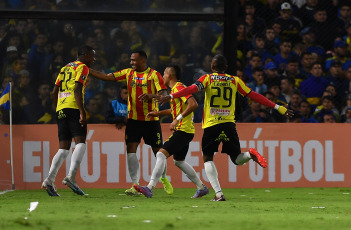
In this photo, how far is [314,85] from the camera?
47.7ft

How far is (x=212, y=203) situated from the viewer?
31.2 feet

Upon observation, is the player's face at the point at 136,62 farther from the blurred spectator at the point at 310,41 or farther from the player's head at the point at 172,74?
the blurred spectator at the point at 310,41

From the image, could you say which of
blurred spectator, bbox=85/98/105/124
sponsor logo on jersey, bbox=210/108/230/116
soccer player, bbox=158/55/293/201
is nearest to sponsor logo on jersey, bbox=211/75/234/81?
soccer player, bbox=158/55/293/201

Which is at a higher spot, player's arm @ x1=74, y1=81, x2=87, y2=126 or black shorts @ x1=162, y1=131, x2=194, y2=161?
player's arm @ x1=74, y1=81, x2=87, y2=126

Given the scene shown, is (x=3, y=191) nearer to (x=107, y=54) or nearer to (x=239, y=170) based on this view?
(x=107, y=54)

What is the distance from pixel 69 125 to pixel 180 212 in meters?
3.12

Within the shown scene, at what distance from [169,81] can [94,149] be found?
2.89 m

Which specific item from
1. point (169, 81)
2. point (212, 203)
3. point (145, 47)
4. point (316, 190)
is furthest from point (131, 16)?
point (212, 203)

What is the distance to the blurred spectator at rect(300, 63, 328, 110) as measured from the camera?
47.3 feet

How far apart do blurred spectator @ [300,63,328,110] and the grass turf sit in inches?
124

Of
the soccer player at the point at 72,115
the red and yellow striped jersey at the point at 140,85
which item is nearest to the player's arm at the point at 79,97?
the soccer player at the point at 72,115

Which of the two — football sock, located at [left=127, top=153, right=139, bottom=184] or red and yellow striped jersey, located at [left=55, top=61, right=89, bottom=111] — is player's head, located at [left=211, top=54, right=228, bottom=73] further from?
football sock, located at [left=127, top=153, right=139, bottom=184]

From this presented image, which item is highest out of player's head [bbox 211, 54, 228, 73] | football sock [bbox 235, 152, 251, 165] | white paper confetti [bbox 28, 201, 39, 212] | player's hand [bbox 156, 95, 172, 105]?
player's head [bbox 211, 54, 228, 73]

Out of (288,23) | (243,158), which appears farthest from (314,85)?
(243,158)
